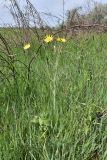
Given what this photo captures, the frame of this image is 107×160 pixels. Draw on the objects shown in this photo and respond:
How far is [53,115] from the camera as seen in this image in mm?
2064

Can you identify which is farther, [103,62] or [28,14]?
[28,14]

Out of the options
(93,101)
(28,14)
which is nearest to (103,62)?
(28,14)

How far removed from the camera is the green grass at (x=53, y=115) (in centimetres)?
185

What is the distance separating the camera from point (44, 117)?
205 centimetres

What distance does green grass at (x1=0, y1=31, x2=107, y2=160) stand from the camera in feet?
6.06

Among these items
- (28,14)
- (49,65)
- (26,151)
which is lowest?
(26,151)

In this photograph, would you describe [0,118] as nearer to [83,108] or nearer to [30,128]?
[30,128]

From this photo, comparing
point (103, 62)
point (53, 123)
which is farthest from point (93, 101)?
point (103, 62)

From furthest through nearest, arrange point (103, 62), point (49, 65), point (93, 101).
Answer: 1. point (103, 62)
2. point (49, 65)
3. point (93, 101)

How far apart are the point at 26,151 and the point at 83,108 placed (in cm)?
42

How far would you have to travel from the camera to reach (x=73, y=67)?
111 inches

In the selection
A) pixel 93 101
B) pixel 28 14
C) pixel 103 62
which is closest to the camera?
pixel 93 101

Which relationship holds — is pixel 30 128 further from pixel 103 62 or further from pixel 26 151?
pixel 103 62

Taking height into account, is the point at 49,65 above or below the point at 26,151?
above
